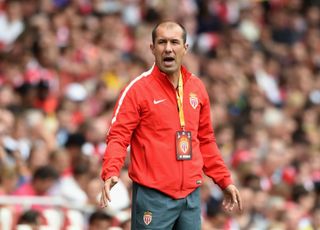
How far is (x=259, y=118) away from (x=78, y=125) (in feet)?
12.5

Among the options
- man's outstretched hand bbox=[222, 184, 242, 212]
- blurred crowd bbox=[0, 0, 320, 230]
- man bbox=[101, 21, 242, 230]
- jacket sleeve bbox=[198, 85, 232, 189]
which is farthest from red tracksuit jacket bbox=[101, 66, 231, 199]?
blurred crowd bbox=[0, 0, 320, 230]

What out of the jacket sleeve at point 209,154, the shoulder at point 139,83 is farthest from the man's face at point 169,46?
the jacket sleeve at point 209,154

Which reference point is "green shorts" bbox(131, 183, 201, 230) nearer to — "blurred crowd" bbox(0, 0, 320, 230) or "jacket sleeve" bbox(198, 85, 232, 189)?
"jacket sleeve" bbox(198, 85, 232, 189)

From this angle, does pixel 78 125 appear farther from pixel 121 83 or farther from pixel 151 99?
pixel 151 99

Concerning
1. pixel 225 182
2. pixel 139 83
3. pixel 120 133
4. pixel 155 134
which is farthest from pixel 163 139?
pixel 225 182

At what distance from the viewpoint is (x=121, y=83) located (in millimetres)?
14922

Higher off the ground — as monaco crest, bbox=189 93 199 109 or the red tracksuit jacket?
as monaco crest, bbox=189 93 199 109

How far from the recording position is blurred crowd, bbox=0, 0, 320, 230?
38.0 ft

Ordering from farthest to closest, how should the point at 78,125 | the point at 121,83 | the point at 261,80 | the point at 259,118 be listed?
1. the point at 261,80
2. the point at 259,118
3. the point at 121,83
4. the point at 78,125

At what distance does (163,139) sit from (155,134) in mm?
67

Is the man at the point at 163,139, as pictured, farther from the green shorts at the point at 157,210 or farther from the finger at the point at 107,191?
the finger at the point at 107,191

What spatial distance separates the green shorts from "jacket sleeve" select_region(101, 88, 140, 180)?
1.09 feet

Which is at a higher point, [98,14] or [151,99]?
[98,14]

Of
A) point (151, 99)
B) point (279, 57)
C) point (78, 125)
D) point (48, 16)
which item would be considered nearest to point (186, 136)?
point (151, 99)
